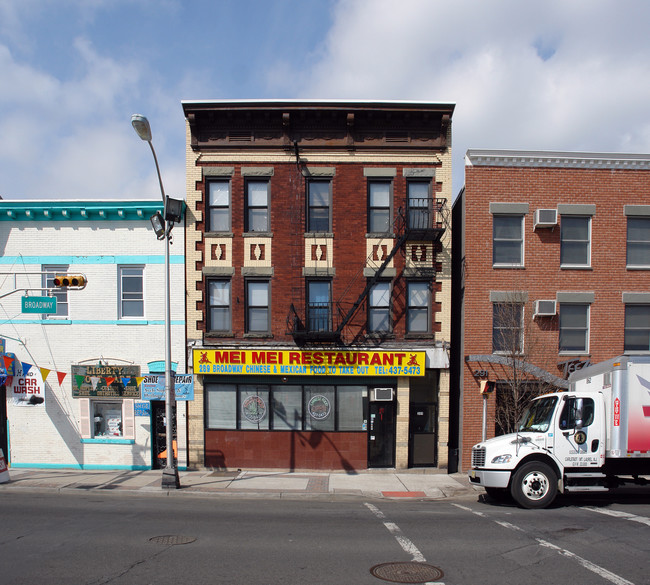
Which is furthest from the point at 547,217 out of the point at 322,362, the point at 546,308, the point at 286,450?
the point at 286,450

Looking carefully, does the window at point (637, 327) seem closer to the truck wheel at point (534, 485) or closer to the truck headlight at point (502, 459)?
the truck wheel at point (534, 485)

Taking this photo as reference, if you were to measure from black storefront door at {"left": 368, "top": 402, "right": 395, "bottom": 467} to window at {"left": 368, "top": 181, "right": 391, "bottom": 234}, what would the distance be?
5698mm

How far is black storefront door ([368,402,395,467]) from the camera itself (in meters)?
16.8

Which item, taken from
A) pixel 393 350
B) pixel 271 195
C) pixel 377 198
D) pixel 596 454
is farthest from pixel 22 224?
pixel 596 454

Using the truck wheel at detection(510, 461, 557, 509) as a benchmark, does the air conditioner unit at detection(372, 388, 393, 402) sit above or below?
above

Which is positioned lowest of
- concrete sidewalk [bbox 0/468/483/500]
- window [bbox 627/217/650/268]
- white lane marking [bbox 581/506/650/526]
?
concrete sidewalk [bbox 0/468/483/500]

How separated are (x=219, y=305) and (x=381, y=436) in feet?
22.0

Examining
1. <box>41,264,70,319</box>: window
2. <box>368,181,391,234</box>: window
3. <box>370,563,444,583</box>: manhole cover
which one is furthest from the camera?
<box>41,264,70,319</box>: window

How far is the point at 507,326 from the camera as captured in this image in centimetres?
1655

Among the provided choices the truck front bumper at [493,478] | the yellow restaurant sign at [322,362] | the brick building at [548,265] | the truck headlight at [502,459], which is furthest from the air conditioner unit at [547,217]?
the truck front bumper at [493,478]

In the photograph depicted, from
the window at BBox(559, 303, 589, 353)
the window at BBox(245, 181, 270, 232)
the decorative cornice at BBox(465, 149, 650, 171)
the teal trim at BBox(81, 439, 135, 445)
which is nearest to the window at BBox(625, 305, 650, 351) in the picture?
the window at BBox(559, 303, 589, 353)

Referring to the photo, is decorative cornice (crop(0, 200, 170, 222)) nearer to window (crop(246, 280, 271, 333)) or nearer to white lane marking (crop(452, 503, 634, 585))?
window (crop(246, 280, 271, 333))

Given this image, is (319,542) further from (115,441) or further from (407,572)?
(115,441)

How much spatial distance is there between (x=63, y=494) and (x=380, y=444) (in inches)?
359
